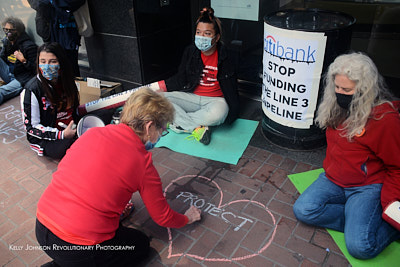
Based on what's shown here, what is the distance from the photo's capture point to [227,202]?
295 centimetres

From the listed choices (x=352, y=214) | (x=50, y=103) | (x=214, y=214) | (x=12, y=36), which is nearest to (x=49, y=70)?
(x=50, y=103)

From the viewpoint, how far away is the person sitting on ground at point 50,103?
3.21 meters

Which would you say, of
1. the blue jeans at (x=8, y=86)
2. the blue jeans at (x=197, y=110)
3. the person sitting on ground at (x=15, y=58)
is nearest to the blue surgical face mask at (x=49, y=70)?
the blue jeans at (x=197, y=110)

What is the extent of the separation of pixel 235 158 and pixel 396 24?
2686 mm

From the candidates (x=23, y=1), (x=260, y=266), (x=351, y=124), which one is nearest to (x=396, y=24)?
(x=351, y=124)

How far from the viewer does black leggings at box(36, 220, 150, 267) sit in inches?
75.8

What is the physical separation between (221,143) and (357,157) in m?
1.71

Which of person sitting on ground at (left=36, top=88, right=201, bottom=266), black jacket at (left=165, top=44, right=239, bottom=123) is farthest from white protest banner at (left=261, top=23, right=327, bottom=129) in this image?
person sitting on ground at (left=36, top=88, right=201, bottom=266)

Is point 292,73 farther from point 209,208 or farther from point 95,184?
point 95,184

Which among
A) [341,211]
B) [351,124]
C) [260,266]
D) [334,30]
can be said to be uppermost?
[334,30]

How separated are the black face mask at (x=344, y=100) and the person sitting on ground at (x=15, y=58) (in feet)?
14.2

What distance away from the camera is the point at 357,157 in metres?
2.44

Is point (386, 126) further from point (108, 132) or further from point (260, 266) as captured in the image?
point (108, 132)

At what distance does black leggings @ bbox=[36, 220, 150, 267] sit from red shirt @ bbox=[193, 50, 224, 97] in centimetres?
228
